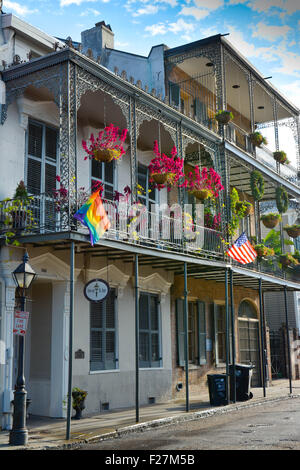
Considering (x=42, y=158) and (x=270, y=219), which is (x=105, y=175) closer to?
(x=42, y=158)

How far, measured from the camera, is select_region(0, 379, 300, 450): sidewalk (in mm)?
9370

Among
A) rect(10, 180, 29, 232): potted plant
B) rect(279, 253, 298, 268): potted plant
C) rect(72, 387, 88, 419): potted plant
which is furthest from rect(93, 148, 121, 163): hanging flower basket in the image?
rect(279, 253, 298, 268): potted plant

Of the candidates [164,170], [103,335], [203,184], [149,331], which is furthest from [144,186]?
[103,335]

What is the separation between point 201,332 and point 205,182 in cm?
508

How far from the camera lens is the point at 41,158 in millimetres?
12711

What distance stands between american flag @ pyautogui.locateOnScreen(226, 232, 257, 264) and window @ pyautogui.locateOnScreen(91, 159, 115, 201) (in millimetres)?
3549

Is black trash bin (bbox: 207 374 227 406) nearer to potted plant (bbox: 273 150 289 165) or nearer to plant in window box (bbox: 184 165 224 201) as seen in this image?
plant in window box (bbox: 184 165 224 201)

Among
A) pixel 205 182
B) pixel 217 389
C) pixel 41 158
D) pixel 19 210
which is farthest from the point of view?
pixel 205 182

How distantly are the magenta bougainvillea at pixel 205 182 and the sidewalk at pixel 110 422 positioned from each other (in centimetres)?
548

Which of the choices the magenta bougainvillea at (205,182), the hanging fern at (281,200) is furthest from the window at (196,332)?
the hanging fern at (281,200)

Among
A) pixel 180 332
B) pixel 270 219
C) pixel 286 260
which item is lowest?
pixel 180 332

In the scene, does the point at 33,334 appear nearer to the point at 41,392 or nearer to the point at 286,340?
the point at 41,392

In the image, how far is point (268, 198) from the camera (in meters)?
23.1
